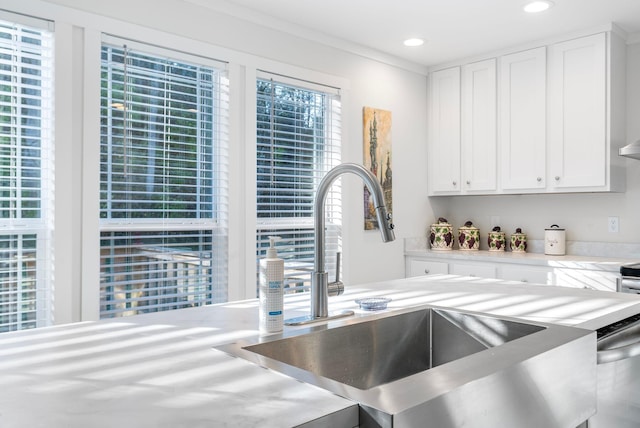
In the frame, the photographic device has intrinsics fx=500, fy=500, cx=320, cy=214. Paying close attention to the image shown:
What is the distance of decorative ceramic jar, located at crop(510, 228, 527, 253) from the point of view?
4012 millimetres

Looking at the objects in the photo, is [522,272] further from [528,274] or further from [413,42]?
[413,42]

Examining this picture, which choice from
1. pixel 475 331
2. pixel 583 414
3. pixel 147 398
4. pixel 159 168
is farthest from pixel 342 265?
pixel 147 398

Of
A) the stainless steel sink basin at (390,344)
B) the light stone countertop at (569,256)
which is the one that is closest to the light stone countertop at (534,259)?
the light stone countertop at (569,256)

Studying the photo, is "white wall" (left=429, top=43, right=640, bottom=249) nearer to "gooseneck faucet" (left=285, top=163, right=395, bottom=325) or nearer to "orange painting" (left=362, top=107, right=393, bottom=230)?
"orange painting" (left=362, top=107, right=393, bottom=230)

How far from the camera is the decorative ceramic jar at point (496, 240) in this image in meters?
4.11

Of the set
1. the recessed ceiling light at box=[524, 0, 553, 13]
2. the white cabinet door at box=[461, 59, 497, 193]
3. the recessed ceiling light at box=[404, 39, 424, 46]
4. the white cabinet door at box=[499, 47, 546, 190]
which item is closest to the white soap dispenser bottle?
the recessed ceiling light at box=[524, 0, 553, 13]

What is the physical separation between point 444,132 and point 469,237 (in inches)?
36.5

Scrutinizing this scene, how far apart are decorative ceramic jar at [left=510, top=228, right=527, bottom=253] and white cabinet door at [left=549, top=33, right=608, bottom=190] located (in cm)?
56

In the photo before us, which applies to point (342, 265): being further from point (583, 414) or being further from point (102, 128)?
point (583, 414)

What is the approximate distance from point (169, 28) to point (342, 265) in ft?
6.45

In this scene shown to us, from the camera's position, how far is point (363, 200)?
3.85 meters

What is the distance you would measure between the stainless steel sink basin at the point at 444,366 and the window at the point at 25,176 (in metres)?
1.71

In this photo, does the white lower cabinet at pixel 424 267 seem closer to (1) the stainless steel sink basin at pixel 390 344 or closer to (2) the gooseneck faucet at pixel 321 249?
(1) the stainless steel sink basin at pixel 390 344

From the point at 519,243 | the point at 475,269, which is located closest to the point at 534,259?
the point at 475,269
